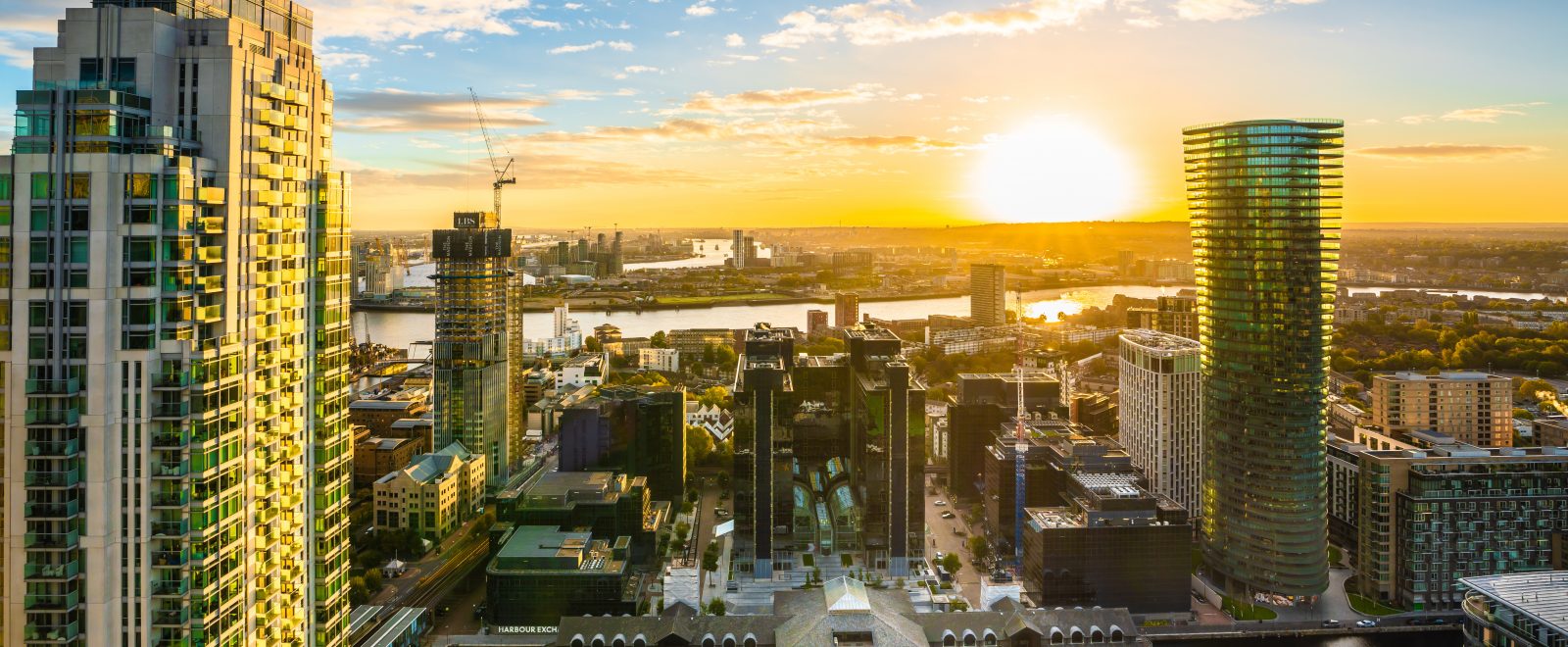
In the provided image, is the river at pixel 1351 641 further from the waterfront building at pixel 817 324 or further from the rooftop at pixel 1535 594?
the waterfront building at pixel 817 324

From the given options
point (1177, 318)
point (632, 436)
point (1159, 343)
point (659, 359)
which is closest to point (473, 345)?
point (632, 436)

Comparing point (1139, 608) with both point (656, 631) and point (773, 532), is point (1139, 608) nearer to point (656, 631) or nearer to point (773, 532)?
point (773, 532)

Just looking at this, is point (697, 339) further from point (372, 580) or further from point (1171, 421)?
point (372, 580)

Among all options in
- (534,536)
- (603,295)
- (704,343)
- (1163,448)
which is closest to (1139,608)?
(1163,448)

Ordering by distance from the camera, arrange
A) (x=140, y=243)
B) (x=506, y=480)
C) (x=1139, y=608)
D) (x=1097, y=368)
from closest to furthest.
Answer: (x=140, y=243), (x=1139, y=608), (x=506, y=480), (x=1097, y=368)

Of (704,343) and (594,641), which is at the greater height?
(704,343)

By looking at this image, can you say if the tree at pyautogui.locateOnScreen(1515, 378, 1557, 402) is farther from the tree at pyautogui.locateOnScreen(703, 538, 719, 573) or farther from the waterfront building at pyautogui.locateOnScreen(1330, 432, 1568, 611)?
the tree at pyautogui.locateOnScreen(703, 538, 719, 573)

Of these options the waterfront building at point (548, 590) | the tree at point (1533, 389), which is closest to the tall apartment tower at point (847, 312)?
the tree at point (1533, 389)
